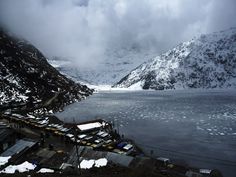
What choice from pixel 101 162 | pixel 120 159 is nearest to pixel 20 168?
pixel 101 162

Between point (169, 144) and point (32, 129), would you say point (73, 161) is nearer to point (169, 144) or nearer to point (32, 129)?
point (169, 144)

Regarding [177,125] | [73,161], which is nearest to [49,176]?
[73,161]

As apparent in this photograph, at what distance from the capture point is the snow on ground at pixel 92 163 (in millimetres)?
55281

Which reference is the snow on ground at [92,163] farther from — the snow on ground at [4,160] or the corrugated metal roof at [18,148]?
the snow on ground at [4,160]

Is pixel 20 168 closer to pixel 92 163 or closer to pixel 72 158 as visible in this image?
pixel 72 158

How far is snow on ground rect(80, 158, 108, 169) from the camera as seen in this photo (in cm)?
5528

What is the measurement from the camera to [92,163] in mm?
56625

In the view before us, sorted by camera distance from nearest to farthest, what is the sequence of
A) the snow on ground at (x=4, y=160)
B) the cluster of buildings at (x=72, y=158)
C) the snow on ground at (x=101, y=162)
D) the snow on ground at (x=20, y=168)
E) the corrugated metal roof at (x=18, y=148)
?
1. the snow on ground at (x=20, y=168)
2. the cluster of buildings at (x=72, y=158)
3. the snow on ground at (x=101, y=162)
4. the snow on ground at (x=4, y=160)
5. the corrugated metal roof at (x=18, y=148)

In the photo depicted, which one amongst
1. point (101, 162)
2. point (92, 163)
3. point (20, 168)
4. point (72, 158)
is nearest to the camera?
point (20, 168)

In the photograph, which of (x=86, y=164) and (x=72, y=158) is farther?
(x=72, y=158)

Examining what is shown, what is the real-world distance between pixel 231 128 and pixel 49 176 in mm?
82233

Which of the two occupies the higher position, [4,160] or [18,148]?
[18,148]

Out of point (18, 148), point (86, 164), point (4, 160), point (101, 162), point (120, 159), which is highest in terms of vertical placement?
point (18, 148)

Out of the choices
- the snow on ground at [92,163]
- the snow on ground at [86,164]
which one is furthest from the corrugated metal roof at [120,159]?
the snow on ground at [86,164]
